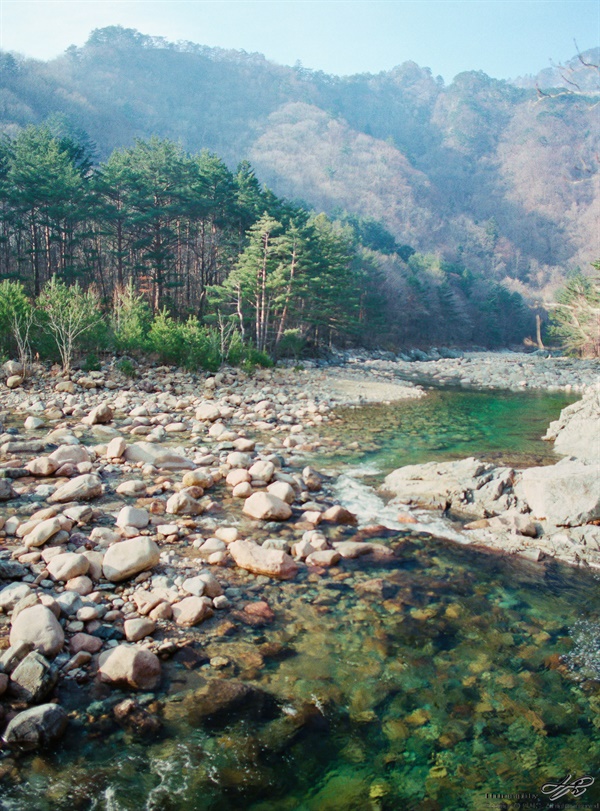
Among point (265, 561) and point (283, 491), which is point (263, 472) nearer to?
point (283, 491)

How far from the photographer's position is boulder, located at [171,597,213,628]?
15.3 ft

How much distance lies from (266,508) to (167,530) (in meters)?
1.40

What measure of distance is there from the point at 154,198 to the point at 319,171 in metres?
86.2

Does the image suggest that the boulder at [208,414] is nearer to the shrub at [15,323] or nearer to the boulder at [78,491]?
the boulder at [78,491]


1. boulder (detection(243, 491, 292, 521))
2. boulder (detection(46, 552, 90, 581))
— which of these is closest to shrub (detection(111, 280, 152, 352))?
boulder (detection(243, 491, 292, 521))

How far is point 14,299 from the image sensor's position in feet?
58.3

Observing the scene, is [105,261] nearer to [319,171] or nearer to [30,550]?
[30,550]

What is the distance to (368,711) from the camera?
12.4ft

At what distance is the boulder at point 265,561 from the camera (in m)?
5.66

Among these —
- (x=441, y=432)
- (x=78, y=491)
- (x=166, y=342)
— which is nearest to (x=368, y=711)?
(x=78, y=491)

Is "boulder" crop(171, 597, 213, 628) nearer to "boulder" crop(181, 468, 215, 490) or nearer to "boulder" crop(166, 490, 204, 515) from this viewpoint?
"boulder" crop(166, 490, 204, 515)

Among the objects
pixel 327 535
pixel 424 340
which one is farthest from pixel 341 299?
pixel 327 535

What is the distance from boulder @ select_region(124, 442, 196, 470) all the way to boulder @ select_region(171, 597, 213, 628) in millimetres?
4548

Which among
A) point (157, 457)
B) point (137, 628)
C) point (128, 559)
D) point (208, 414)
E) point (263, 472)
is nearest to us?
point (137, 628)
